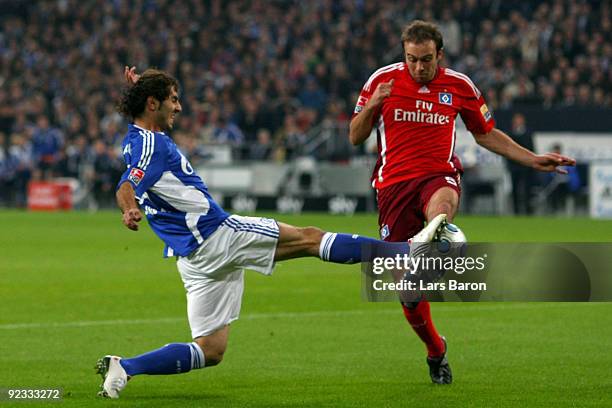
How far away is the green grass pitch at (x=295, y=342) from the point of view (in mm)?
7246

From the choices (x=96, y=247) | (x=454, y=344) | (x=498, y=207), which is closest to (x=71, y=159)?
(x=498, y=207)

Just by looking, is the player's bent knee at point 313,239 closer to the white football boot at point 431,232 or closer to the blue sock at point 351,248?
the blue sock at point 351,248

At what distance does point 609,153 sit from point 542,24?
5904 millimetres

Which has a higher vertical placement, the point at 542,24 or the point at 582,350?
the point at 542,24

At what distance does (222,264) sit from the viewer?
684cm

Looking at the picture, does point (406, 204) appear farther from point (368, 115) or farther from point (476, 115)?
point (476, 115)

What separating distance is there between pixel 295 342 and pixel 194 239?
9.85 ft

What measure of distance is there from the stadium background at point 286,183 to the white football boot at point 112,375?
0.20m

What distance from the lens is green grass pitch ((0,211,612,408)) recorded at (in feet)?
23.8

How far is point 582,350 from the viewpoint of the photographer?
9.09 metres

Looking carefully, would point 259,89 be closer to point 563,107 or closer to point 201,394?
point 563,107

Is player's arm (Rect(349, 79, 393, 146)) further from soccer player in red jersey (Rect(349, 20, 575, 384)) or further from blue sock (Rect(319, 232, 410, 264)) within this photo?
blue sock (Rect(319, 232, 410, 264))

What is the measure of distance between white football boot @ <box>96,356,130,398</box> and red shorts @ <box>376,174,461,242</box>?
80.0 inches

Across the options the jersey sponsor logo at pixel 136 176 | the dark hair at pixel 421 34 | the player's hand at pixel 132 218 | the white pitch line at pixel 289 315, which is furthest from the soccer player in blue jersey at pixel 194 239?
the white pitch line at pixel 289 315
